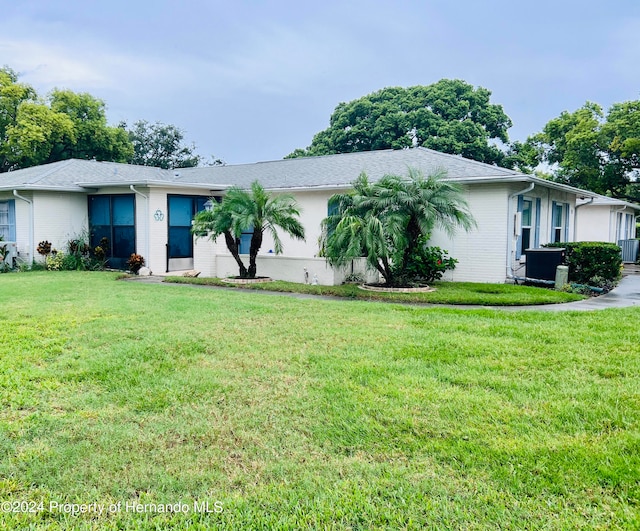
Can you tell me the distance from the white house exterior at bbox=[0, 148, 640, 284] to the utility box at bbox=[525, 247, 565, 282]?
52 cm

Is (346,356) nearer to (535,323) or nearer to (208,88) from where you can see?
(535,323)

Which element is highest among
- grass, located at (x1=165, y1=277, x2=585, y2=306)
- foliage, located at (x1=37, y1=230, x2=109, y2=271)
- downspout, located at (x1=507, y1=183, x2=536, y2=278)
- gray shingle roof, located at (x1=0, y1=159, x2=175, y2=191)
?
gray shingle roof, located at (x1=0, y1=159, x2=175, y2=191)

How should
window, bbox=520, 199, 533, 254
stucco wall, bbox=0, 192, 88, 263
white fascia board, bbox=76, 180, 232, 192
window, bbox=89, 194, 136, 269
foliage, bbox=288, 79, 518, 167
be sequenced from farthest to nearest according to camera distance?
foliage, bbox=288, 79, 518, 167
stucco wall, bbox=0, 192, 88, 263
window, bbox=89, 194, 136, 269
white fascia board, bbox=76, 180, 232, 192
window, bbox=520, 199, 533, 254

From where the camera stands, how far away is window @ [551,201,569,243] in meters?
16.1

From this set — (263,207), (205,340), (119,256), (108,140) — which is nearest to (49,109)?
(108,140)

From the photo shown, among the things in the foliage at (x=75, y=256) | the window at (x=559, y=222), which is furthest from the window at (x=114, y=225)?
the window at (x=559, y=222)

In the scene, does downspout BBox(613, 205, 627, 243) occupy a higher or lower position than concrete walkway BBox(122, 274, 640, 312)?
higher

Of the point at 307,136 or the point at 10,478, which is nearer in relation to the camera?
the point at 10,478

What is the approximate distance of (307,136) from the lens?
35.6 m

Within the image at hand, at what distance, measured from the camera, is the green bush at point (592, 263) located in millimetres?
12562

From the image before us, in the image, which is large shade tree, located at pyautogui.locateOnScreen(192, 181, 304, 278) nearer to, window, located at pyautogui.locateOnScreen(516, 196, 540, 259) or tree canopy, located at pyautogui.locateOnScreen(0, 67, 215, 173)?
window, located at pyautogui.locateOnScreen(516, 196, 540, 259)

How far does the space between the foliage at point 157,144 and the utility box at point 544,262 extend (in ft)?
99.9

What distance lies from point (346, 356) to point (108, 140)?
93.4ft

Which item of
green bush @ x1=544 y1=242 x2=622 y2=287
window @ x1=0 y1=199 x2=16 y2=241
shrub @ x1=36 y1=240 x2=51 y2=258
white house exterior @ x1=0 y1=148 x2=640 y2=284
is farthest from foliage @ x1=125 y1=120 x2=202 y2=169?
green bush @ x1=544 y1=242 x2=622 y2=287
